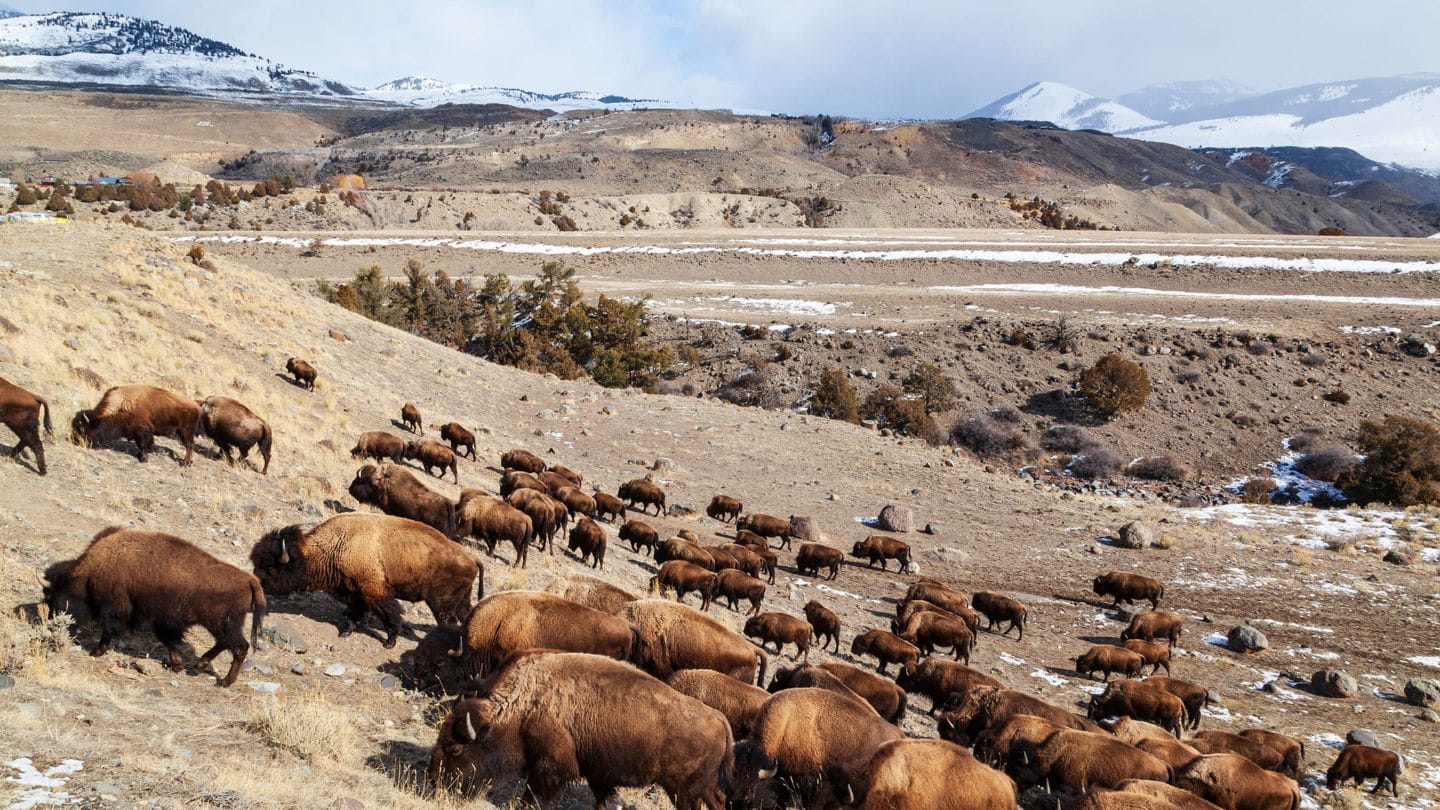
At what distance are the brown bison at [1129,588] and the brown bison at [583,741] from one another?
1269 cm

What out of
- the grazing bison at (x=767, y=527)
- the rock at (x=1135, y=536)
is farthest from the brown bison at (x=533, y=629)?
the rock at (x=1135, y=536)

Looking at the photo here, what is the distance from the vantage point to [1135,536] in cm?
1958

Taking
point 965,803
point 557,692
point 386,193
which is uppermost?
point 386,193

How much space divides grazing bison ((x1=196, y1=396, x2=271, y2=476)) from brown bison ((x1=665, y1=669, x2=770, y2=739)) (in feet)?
24.4

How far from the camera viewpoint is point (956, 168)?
12638 cm

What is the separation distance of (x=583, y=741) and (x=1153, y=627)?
11.9m

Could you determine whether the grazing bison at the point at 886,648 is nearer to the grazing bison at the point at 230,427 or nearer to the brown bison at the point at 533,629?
the brown bison at the point at 533,629

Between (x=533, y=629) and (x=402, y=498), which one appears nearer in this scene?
(x=533, y=629)

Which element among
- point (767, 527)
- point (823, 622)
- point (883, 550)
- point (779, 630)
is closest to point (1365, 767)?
point (823, 622)

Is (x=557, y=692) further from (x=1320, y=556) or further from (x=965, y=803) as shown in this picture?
(x=1320, y=556)

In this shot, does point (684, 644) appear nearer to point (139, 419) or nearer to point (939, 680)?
point (939, 680)

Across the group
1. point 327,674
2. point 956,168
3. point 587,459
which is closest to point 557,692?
point 327,674

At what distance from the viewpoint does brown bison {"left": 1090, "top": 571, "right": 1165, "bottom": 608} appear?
1587cm

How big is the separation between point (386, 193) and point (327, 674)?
244 ft
